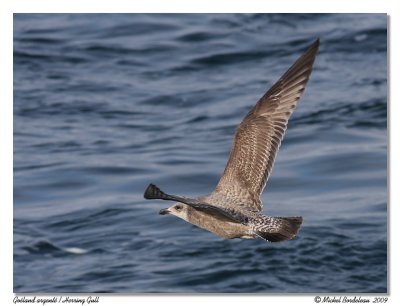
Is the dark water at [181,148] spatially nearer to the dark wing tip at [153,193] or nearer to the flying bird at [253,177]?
the flying bird at [253,177]

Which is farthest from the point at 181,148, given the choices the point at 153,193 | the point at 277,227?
the point at 153,193

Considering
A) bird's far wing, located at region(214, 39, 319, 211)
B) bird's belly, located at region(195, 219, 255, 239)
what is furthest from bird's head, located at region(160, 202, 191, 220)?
bird's far wing, located at region(214, 39, 319, 211)

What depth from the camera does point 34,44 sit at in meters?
23.5

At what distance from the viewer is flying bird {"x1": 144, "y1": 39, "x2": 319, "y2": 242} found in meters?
8.99

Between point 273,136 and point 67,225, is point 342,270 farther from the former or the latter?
point 273,136

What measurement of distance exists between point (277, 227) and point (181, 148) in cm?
1096

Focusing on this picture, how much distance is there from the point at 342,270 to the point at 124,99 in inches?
297

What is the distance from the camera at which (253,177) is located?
32.6 ft

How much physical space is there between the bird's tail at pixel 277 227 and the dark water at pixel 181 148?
6.12 meters

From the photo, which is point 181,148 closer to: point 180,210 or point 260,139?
point 260,139

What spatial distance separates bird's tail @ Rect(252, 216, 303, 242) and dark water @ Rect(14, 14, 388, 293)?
20.1 feet

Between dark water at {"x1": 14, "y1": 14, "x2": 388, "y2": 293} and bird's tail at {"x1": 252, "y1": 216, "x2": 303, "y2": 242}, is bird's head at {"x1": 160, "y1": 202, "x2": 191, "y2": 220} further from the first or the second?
dark water at {"x1": 14, "y1": 14, "x2": 388, "y2": 293}
